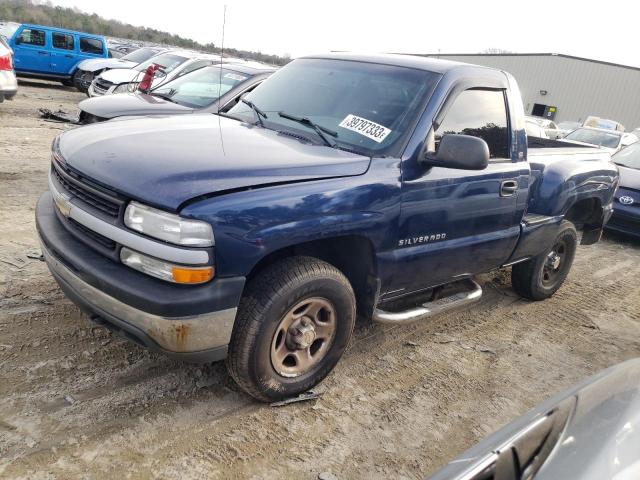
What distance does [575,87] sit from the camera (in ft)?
124

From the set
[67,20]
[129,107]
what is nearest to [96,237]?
[129,107]

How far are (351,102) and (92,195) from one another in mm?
1722

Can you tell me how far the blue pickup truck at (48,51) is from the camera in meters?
16.0

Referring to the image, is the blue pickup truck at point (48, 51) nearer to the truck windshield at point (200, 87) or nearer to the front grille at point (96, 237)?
the truck windshield at point (200, 87)

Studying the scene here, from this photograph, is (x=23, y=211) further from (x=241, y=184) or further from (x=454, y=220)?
(x=454, y=220)

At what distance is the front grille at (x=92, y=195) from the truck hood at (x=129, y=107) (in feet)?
11.5

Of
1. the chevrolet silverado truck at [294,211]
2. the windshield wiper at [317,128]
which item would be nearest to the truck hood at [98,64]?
the chevrolet silverado truck at [294,211]

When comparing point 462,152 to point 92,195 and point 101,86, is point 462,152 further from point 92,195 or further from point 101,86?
point 101,86

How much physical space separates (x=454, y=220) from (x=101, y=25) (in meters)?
52.7

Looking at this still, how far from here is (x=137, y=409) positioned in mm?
2854

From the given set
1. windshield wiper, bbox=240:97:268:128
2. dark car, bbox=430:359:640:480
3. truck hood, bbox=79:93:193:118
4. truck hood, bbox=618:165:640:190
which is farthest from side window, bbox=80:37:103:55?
dark car, bbox=430:359:640:480

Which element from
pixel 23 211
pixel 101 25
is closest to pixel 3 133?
pixel 23 211

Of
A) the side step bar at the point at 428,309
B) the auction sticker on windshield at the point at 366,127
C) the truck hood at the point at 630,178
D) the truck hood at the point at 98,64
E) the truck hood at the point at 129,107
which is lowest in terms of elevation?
the truck hood at the point at 98,64

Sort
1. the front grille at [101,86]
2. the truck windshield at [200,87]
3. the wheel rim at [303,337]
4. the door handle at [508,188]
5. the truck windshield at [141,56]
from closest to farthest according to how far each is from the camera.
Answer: the wheel rim at [303,337], the door handle at [508,188], the truck windshield at [200,87], the front grille at [101,86], the truck windshield at [141,56]
